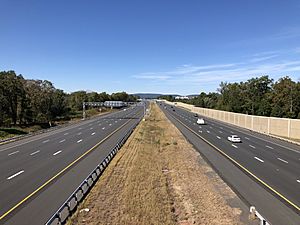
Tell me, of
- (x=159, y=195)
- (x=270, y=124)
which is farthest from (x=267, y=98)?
(x=159, y=195)

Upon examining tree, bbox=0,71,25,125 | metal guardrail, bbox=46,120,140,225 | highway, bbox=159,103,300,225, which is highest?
tree, bbox=0,71,25,125

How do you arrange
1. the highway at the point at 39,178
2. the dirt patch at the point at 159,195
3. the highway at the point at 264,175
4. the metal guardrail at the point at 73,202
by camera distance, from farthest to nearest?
the highway at the point at 264,175, the highway at the point at 39,178, the dirt patch at the point at 159,195, the metal guardrail at the point at 73,202

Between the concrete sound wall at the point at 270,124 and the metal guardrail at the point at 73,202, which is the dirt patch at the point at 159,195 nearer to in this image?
the metal guardrail at the point at 73,202

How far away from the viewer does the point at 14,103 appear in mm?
79688

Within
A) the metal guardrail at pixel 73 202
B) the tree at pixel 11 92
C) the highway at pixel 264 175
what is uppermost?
the tree at pixel 11 92

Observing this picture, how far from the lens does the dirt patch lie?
15289 mm

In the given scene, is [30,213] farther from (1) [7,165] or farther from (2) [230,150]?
(2) [230,150]

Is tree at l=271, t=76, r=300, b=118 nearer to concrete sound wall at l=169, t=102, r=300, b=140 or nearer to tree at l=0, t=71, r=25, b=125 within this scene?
concrete sound wall at l=169, t=102, r=300, b=140

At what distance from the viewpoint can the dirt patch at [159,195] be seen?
15.3 meters

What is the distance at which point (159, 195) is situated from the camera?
63.3 ft

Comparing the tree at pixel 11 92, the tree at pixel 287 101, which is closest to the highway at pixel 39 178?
the tree at pixel 11 92

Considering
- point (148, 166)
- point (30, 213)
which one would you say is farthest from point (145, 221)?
point (148, 166)

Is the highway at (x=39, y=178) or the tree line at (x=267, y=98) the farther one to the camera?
the tree line at (x=267, y=98)

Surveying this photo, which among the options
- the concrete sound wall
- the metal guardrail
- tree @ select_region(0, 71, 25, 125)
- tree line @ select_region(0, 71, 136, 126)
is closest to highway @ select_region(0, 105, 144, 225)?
the metal guardrail
